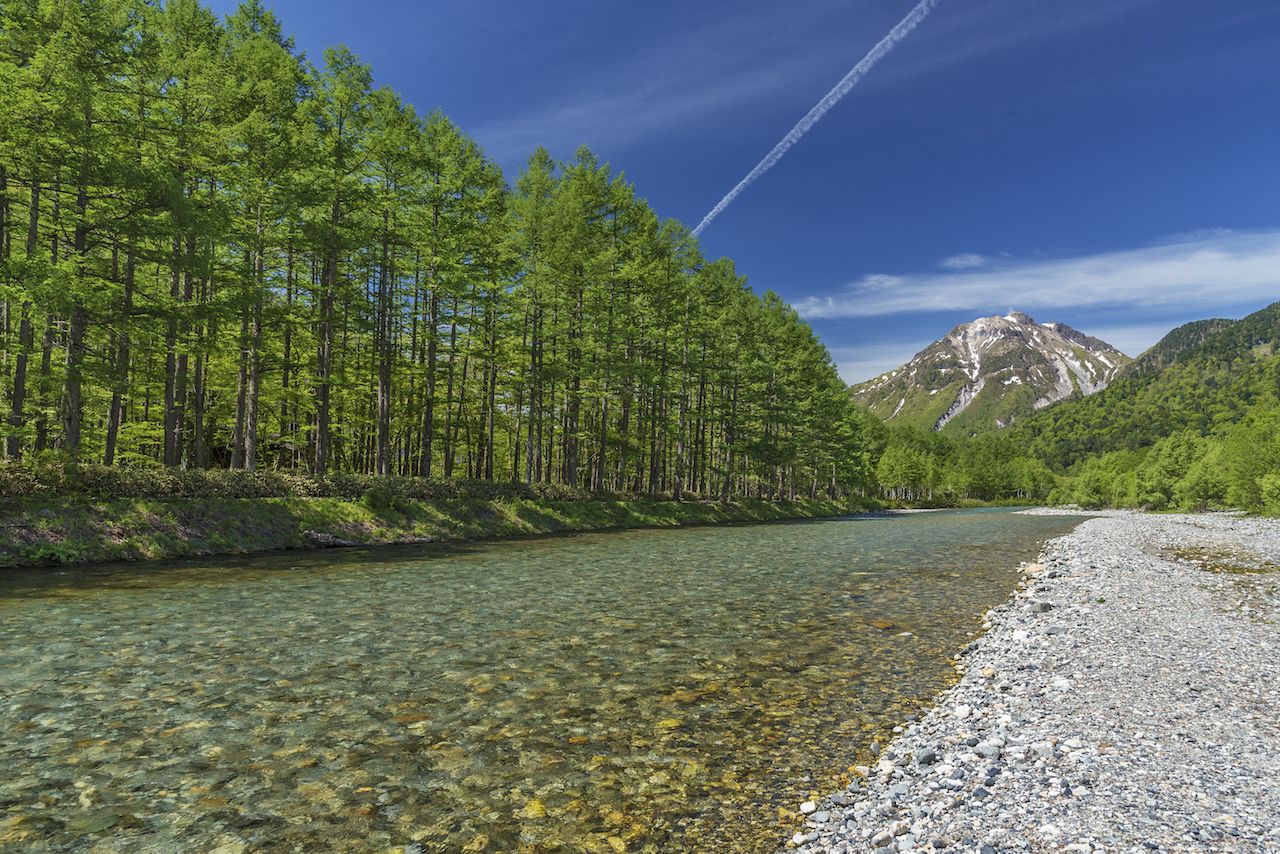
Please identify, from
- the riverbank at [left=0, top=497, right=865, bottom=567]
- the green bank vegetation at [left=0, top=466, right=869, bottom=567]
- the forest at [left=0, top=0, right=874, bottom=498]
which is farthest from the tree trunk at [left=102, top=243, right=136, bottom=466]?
the riverbank at [left=0, top=497, right=865, bottom=567]

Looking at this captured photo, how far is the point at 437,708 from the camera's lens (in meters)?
7.82

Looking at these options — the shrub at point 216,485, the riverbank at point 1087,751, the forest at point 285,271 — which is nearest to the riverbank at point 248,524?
the shrub at point 216,485

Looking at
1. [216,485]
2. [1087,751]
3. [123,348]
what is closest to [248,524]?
[216,485]

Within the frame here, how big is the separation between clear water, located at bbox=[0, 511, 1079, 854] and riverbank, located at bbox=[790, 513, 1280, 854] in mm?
661

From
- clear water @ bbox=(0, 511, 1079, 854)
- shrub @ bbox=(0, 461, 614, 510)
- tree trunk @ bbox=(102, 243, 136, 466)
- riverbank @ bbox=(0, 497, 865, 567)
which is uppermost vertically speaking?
tree trunk @ bbox=(102, 243, 136, 466)

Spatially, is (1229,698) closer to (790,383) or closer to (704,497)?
(704,497)

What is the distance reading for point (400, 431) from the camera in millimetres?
44344

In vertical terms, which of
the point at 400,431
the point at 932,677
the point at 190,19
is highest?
the point at 190,19

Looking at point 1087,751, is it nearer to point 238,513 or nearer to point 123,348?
point 238,513

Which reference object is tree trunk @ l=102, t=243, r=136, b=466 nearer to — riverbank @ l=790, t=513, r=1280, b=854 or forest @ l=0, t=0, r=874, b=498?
forest @ l=0, t=0, r=874, b=498

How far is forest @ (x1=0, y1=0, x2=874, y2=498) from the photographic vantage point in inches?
827

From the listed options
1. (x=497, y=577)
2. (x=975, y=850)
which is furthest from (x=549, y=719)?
(x=497, y=577)

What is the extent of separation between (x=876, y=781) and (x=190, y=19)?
3907 centimetres

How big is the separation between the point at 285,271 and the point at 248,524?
17.9 metres
